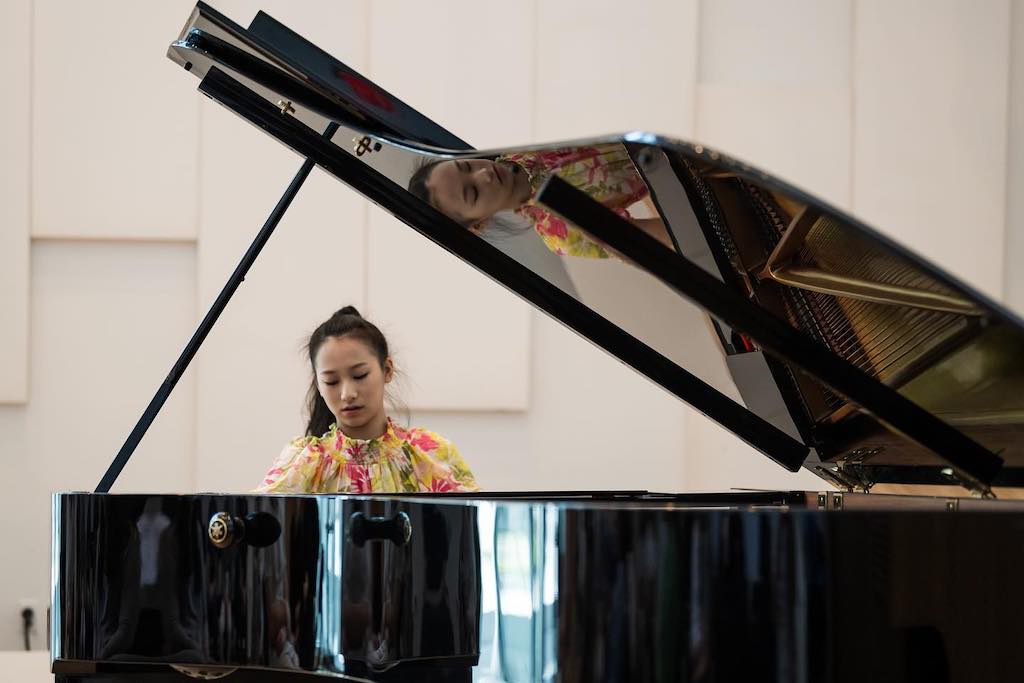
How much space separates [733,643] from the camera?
1.22m

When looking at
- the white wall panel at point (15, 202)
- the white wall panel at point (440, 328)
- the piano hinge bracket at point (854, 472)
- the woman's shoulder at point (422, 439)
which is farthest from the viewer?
the white wall panel at point (440, 328)

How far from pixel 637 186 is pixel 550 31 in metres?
2.94

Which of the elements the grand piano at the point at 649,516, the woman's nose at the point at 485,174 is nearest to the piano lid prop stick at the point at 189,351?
the grand piano at the point at 649,516

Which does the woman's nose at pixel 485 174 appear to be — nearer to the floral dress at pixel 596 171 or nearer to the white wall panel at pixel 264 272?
the floral dress at pixel 596 171

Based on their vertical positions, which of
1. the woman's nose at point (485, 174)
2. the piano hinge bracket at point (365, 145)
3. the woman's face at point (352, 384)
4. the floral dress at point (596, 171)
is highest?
the piano hinge bracket at point (365, 145)

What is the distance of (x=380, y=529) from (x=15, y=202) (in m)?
2.92

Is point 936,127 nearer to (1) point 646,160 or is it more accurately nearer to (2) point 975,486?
(2) point 975,486

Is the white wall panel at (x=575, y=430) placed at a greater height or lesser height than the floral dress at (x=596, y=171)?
lesser

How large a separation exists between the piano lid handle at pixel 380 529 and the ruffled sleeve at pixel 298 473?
4.67 feet

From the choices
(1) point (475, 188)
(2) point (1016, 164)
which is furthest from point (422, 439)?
(2) point (1016, 164)

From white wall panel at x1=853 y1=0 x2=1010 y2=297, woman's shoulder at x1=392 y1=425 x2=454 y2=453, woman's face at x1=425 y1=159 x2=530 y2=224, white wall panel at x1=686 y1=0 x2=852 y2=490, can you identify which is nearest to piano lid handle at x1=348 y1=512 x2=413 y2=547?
woman's face at x1=425 y1=159 x2=530 y2=224

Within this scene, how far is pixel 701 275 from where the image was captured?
138 cm

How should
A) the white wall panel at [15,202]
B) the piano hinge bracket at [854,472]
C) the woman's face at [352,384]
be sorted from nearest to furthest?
the piano hinge bracket at [854,472] < the woman's face at [352,384] < the white wall panel at [15,202]

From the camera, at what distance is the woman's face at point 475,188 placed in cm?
148
